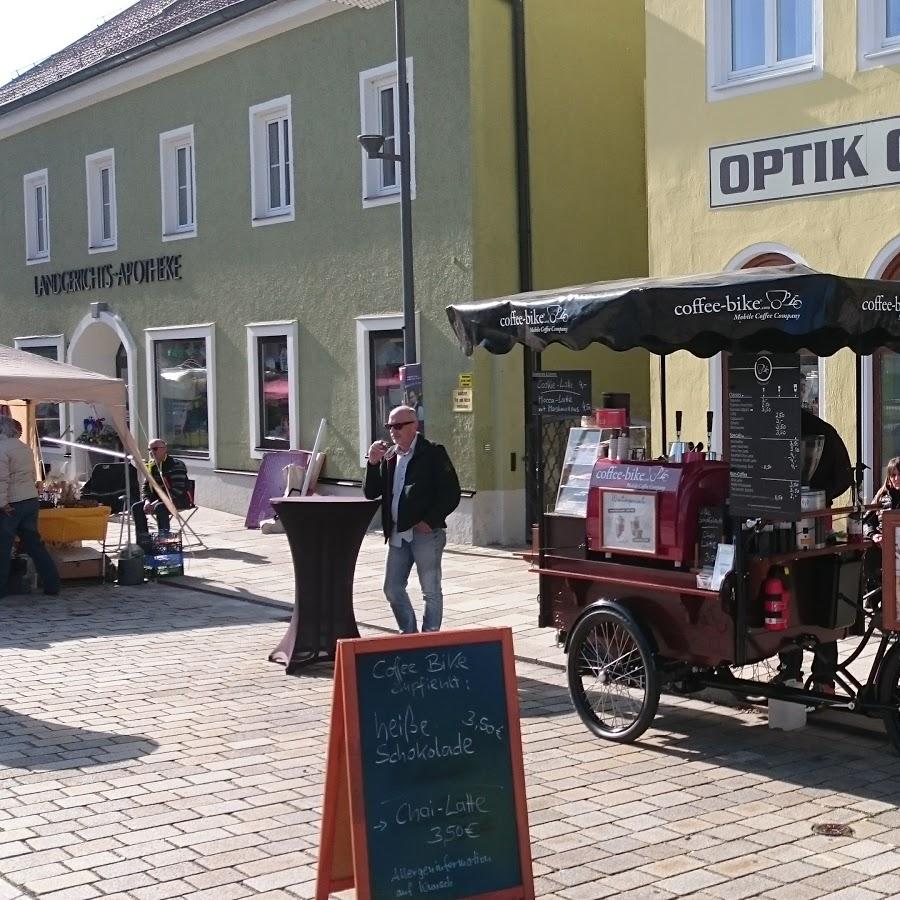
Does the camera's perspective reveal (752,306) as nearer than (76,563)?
Yes

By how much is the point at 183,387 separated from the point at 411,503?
12.8m

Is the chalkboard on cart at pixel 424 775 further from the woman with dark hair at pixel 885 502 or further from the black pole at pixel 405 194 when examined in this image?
the black pole at pixel 405 194

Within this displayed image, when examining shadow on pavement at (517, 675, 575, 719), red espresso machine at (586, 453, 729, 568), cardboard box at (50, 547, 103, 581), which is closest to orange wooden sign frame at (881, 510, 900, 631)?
red espresso machine at (586, 453, 729, 568)

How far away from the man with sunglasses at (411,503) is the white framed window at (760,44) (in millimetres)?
5243

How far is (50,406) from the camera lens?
2514cm

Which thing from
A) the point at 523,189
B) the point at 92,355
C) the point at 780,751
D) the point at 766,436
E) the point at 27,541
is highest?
the point at 523,189

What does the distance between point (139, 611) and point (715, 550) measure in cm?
657

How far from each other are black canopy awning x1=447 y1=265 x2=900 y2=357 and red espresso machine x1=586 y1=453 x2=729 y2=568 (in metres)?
0.66

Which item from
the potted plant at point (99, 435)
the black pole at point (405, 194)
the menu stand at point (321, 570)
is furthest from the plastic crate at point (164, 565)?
the potted plant at point (99, 435)

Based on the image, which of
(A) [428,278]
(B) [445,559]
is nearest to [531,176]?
(A) [428,278]

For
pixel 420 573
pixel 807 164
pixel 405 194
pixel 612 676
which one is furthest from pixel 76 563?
pixel 807 164

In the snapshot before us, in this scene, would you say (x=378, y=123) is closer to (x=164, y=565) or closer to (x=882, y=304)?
(x=164, y=565)

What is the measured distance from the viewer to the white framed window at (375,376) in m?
17.0

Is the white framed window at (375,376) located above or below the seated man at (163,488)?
above
